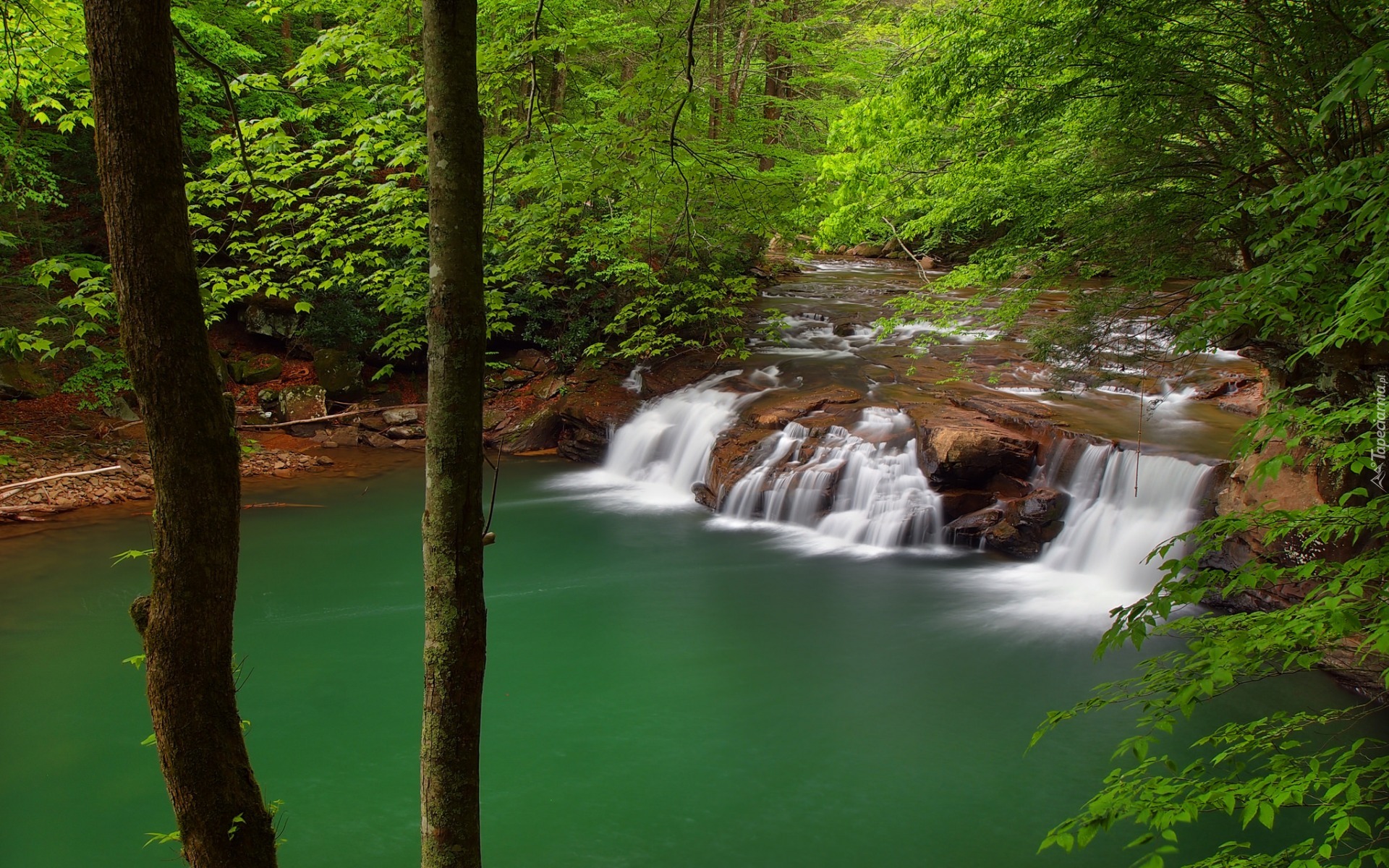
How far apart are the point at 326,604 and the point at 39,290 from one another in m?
7.86

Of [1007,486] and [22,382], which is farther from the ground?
[22,382]

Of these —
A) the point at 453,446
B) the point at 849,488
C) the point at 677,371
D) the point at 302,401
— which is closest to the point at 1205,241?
the point at 849,488

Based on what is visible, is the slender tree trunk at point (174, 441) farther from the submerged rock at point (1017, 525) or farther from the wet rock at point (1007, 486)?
the wet rock at point (1007, 486)

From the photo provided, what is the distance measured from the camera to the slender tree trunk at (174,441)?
2.37 metres

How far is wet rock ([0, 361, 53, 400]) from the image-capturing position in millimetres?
12641

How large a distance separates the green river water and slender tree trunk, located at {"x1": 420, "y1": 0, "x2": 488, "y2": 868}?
10.3 ft

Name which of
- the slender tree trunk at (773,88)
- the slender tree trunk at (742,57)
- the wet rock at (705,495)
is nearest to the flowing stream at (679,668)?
the wet rock at (705,495)

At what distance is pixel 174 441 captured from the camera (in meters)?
2.50

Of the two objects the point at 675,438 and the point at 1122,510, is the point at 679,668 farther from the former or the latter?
the point at 675,438

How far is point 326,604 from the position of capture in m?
9.06

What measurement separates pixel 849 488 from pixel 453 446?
9.02 m

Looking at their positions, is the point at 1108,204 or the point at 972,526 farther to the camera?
the point at 972,526

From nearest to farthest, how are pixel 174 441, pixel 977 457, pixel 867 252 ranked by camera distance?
pixel 174 441 < pixel 977 457 < pixel 867 252

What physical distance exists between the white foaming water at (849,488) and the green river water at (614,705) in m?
0.57
